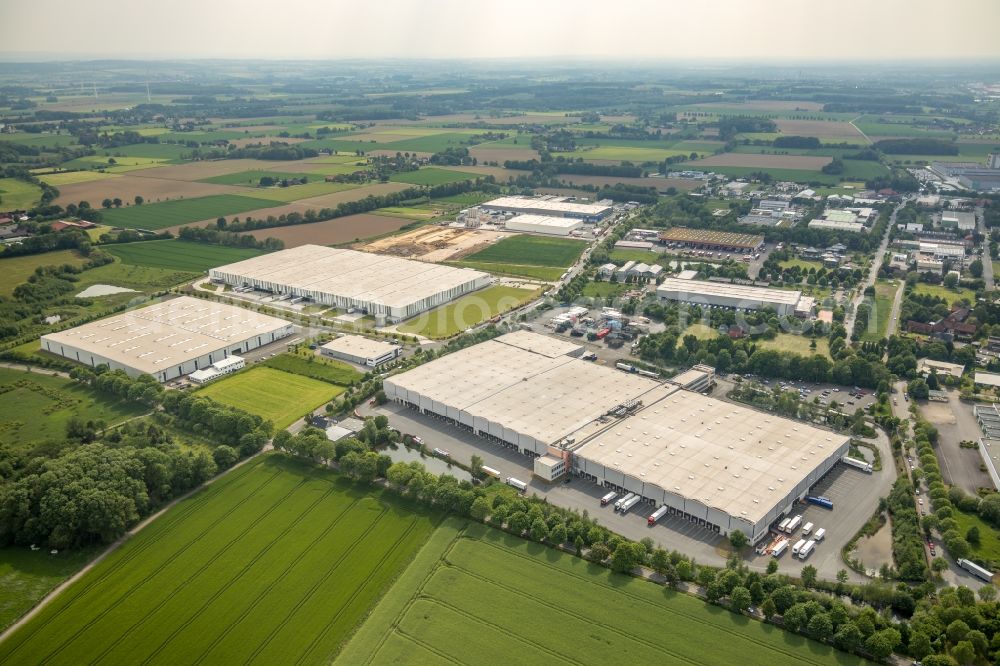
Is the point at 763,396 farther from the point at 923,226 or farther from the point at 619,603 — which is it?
the point at 923,226

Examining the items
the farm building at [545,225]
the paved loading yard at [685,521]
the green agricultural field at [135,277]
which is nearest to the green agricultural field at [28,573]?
the paved loading yard at [685,521]

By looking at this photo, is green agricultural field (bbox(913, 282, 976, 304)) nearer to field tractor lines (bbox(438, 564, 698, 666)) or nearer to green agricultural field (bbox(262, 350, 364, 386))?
green agricultural field (bbox(262, 350, 364, 386))

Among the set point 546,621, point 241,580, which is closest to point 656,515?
point 546,621

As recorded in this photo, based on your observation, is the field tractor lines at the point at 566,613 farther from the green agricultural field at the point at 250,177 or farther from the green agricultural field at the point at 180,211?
the green agricultural field at the point at 250,177

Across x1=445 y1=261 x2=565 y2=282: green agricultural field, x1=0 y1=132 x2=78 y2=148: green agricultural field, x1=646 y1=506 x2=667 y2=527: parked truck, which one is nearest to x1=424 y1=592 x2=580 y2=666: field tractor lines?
x1=646 y1=506 x2=667 y2=527: parked truck

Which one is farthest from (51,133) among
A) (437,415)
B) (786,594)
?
(786,594)

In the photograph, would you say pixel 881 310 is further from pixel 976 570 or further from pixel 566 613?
pixel 566 613

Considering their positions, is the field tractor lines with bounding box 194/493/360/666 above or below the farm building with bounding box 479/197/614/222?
below
